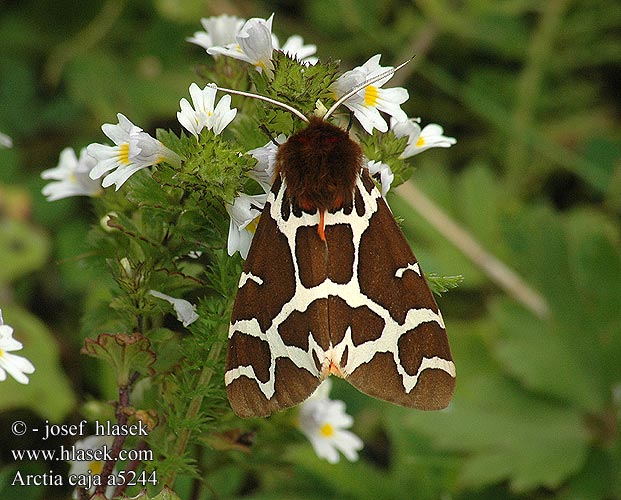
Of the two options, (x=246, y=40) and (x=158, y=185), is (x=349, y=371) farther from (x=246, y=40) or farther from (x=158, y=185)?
(x=246, y=40)

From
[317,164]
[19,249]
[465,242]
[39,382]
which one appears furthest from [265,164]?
[465,242]

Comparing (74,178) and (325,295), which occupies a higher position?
(74,178)

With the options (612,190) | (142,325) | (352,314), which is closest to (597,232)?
(612,190)

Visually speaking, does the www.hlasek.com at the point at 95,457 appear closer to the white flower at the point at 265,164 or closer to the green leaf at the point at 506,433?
the white flower at the point at 265,164

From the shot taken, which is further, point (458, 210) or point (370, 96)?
point (458, 210)

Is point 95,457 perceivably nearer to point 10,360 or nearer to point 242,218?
point 10,360
